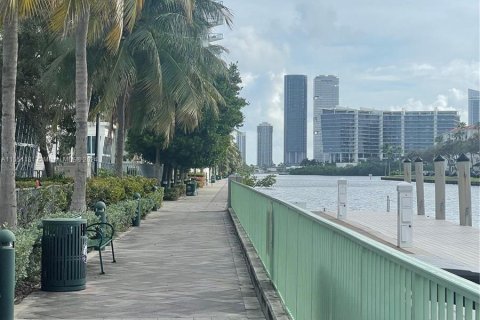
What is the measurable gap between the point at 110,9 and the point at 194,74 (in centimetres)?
1391

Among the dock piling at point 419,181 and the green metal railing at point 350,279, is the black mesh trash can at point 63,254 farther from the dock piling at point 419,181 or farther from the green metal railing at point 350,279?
the dock piling at point 419,181

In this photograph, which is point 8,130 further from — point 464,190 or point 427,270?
point 464,190

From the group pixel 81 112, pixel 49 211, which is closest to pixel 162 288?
pixel 49 211

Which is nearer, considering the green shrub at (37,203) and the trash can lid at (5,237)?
the trash can lid at (5,237)

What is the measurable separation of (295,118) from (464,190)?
157m

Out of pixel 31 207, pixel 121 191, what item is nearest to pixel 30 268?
pixel 31 207

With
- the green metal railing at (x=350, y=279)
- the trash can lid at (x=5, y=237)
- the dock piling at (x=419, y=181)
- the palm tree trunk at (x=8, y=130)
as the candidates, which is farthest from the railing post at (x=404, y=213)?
the dock piling at (x=419, y=181)

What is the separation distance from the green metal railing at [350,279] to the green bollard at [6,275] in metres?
2.96

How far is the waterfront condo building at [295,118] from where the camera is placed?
179625 mm

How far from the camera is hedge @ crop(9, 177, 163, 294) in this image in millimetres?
Answer: 8706

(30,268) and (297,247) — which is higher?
(297,247)

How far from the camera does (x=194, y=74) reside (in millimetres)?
26828

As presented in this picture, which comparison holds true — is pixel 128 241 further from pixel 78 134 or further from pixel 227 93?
pixel 227 93

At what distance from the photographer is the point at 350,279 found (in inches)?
183
